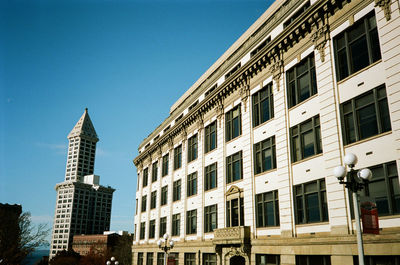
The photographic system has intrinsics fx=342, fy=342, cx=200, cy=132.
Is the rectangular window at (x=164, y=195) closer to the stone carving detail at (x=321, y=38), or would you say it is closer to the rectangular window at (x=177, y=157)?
the rectangular window at (x=177, y=157)

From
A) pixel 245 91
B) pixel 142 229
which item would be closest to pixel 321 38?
pixel 245 91

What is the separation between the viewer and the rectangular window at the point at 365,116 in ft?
60.3

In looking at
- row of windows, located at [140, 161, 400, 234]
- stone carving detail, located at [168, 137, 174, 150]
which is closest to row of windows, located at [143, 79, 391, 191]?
row of windows, located at [140, 161, 400, 234]

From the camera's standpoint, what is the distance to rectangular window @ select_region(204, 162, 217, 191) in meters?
34.8

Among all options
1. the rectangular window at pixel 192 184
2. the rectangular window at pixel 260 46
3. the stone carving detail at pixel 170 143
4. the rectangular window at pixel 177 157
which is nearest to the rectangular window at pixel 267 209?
the rectangular window at pixel 192 184

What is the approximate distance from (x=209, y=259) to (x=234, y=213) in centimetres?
624

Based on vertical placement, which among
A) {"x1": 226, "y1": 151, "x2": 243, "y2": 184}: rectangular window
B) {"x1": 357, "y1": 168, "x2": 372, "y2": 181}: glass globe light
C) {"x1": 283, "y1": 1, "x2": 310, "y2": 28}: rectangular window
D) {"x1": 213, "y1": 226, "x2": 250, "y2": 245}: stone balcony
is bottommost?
{"x1": 213, "y1": 226, "x2": 250, "y2": 245}: stone balcony

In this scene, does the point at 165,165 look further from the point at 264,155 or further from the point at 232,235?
the point at 264,155

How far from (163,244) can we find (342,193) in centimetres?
1518

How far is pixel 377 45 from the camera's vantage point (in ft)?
63.7

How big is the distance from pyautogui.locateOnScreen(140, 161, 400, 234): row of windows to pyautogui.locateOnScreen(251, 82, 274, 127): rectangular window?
617 cm

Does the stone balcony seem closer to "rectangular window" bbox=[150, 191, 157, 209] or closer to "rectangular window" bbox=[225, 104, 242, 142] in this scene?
"rectangular window" bbox=[225, 104, 242, 142]

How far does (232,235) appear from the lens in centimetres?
2831

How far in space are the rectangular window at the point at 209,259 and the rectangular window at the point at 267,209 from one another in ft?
24.8
